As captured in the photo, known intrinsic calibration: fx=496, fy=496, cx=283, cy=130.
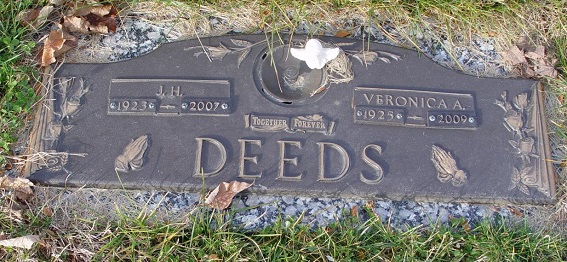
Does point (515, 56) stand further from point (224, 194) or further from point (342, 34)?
point (224, 194)

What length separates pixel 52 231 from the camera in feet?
7.01

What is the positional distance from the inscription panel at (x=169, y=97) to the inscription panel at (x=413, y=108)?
24.6 inches

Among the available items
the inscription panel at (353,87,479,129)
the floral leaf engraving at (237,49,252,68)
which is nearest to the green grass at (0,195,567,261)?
the inscription panel at (353,87,479,129)

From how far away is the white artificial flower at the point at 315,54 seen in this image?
7.55 feet

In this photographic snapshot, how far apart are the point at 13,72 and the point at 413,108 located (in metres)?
1.88

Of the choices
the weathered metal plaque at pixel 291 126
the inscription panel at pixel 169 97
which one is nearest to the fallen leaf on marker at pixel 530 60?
the weathered metal plaque at pixel 291 126

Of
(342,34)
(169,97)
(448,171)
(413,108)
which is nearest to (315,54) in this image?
(342,34)

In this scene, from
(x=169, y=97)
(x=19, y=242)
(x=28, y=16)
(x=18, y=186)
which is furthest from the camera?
(x=28, y=16)

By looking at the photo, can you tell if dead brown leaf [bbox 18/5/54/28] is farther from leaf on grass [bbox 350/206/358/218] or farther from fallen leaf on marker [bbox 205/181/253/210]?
leaf on grass [bbox 350/206/358/218]

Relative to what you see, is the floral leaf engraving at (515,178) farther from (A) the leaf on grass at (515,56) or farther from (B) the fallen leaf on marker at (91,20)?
(B) the fallen leaf on marker at (91,20)

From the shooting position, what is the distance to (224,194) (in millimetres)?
2141

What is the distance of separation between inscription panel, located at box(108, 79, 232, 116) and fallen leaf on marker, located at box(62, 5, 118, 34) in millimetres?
342

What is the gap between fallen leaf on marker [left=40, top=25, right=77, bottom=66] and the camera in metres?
2.33

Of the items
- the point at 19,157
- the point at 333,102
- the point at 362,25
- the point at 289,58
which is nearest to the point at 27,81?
the point at 19,157
